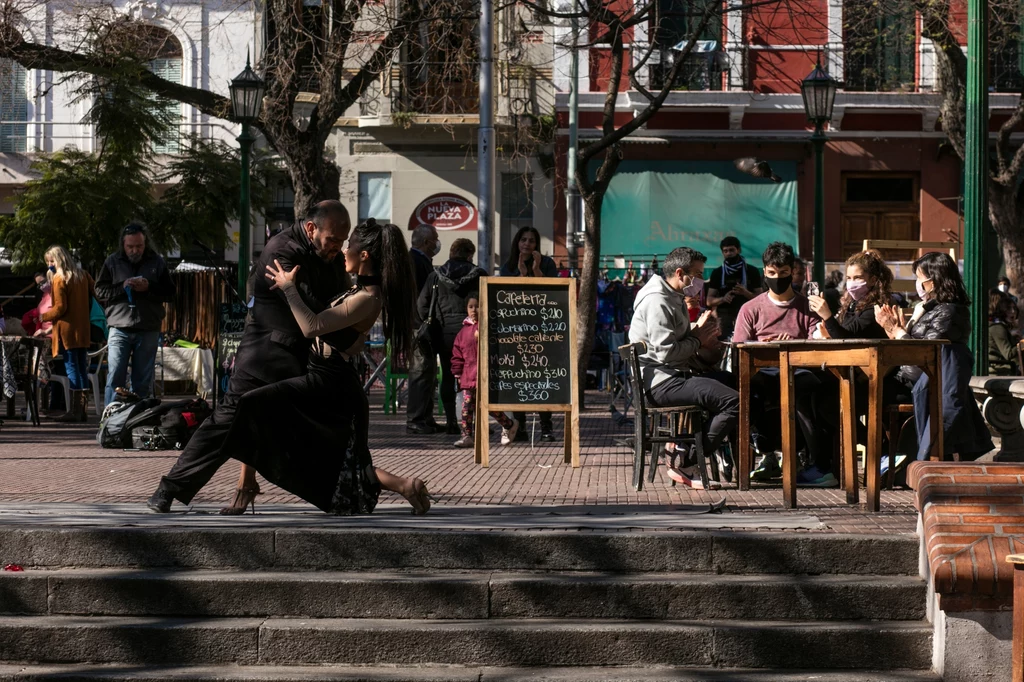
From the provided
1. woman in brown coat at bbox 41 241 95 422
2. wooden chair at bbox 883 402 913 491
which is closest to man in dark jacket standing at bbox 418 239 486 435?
woman in brown coat at bbox 41 241 95 422

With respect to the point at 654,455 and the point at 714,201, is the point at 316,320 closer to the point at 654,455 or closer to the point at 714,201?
the point at 654,455

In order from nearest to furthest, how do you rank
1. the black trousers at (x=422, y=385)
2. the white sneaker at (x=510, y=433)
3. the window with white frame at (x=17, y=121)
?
the white sneaker at (x=510, y=433) → the black trousers at (x=422, y=385) → the window with white frame at (x=17, y=121)

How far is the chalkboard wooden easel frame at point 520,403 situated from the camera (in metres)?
10.2

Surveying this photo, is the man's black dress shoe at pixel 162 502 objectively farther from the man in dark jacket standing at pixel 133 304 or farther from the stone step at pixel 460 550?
the man in dark jacket standing at pixel 133 304

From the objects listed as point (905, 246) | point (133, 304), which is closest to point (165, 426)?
point (133, 304)

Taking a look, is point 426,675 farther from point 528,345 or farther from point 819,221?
point 819,221

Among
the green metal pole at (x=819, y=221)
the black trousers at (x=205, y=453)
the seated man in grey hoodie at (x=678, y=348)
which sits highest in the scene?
the green metal pole at (x=819, y=221)

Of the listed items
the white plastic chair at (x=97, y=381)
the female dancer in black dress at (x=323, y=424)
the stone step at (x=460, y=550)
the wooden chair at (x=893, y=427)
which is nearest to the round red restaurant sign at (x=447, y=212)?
the white plastic chair at (x=97, y=381)

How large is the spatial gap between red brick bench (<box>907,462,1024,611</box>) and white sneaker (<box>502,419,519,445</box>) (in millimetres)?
6162

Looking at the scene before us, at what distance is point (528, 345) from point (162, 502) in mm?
3965

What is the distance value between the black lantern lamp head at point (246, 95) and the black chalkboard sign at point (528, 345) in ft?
23.4

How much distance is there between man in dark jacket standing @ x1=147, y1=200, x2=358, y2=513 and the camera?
23.0 ft

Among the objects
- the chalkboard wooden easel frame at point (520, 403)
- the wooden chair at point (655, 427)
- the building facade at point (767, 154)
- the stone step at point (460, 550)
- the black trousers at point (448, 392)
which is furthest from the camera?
the building facade at point (767, 154)

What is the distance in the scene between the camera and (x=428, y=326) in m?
12.7
